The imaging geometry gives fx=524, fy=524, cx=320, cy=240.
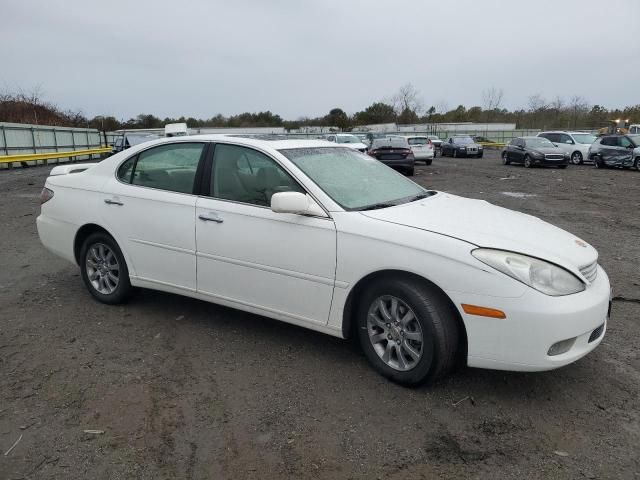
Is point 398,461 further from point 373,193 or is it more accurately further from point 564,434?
point 373,193

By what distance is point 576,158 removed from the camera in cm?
2591

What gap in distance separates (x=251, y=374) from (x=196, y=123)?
232ft

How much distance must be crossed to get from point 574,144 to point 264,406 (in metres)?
26.6

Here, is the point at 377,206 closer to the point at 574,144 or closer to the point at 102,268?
the point at 102,268

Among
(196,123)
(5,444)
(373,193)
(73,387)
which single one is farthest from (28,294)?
(196,123)

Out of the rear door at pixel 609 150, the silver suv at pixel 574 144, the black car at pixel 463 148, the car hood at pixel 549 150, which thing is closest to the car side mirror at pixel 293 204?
the car hood at pixel 549 150

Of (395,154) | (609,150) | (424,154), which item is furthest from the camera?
(424,154)

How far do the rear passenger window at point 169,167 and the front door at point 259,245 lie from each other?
0.78ft

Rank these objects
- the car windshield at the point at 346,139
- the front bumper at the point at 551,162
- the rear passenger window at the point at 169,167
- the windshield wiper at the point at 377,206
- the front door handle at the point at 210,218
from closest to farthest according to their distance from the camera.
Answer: the windshield wiper at the point at 377,206 → the front door handle at the point at 210,218 → the rear passenger window at the point at 169,167 → the front bumper at the point at 551,162 → the car windshield at the point at 346,139

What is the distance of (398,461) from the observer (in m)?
2.68

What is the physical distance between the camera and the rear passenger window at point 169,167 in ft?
14.4

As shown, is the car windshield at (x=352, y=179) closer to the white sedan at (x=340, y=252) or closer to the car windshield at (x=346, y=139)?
the white sedan at (x=340, y=252)

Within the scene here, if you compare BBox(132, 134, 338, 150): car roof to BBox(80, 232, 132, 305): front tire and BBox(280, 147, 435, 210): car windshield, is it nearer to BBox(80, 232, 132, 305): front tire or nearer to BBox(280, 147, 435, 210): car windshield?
BBox(280, 147, 435, 210): car windshield

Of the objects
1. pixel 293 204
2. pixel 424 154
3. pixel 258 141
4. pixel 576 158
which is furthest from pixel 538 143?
pixel 293 204
